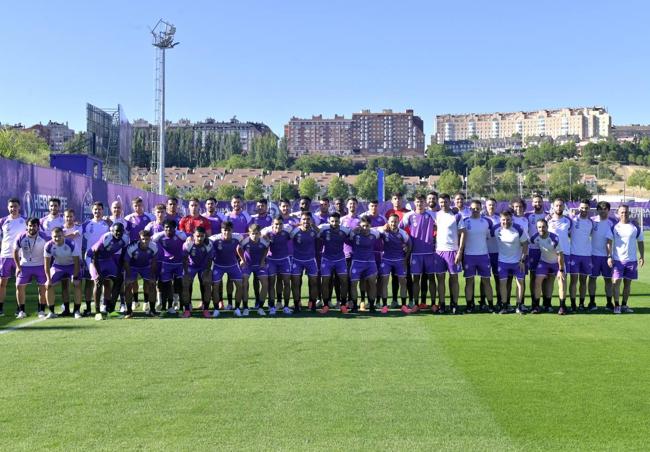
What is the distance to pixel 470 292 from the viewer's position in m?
13.3

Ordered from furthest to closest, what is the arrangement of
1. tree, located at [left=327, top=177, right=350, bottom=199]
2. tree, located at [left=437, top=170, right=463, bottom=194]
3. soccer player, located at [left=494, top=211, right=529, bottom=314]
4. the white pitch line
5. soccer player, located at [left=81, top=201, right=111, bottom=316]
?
tree, located at [left=437, top=170, right=463, bottom=194] → tree, located at [left=327, top=177, right=350, bottom=199] → soccer player, located at [left=81, top=201, right=111, bottom=316] → soccer player, located at [left=494, top=211, right=529, bottom=314] → the white pitch line

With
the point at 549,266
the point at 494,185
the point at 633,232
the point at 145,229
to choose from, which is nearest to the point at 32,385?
the point at 145,229

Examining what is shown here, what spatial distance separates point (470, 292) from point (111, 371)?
22.8 feet

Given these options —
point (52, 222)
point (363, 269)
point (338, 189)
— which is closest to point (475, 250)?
point (363, 269)

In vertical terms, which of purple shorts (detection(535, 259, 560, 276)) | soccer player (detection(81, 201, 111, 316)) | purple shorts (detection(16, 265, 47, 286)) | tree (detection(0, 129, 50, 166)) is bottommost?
purple shorts (detection(16, 265, 47, 286))

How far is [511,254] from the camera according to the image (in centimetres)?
1321

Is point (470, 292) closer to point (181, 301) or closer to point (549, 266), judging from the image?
point (549, 266)

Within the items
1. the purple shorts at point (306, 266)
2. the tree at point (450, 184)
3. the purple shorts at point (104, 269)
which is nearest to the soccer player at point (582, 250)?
the purple shorts at point (306, 266)

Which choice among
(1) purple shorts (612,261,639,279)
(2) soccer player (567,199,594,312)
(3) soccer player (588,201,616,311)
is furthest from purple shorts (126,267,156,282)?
(1) purple shorts (612,261,639,279)

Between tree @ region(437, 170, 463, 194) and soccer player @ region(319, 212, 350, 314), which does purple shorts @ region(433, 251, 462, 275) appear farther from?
tree @ region(437, 170, 463, 194)

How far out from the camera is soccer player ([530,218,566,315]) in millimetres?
13281

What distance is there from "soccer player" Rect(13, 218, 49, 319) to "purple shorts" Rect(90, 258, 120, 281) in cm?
82

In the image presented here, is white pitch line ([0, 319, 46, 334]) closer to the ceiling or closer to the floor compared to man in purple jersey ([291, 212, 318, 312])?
closer to the floor

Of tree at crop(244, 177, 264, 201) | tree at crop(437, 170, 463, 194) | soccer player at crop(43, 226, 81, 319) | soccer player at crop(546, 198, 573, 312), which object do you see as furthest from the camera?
tree at crop(437, 170, 463, 194)
